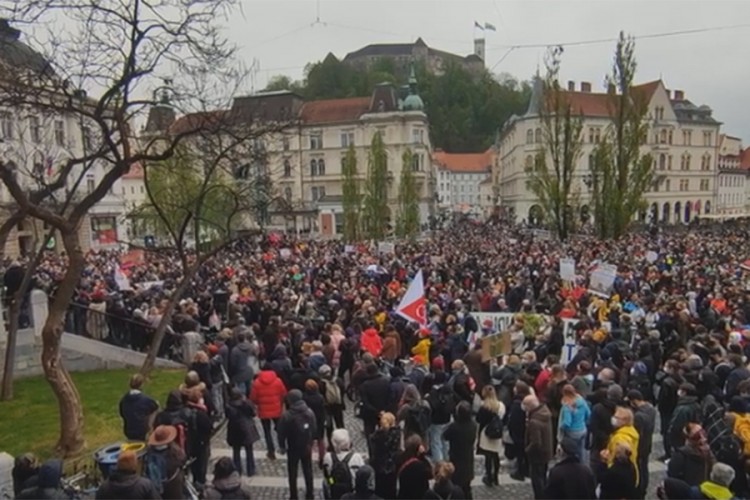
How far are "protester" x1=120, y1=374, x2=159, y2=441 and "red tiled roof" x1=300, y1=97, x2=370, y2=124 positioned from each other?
65.8 metres

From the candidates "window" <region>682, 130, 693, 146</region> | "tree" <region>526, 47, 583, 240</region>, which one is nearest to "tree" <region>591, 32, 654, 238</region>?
"tree" <region>526, 47, 583, 240</region>

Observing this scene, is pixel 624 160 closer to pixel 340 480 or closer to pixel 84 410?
pixel 84 410

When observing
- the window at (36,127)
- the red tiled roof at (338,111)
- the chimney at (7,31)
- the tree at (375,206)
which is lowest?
the tree at (375,206)

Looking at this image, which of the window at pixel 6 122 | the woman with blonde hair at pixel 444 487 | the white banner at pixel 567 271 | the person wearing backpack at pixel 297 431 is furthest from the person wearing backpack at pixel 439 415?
the white banner at pixel 567 271

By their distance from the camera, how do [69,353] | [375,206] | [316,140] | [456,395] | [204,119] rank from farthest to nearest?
[316,140]
[375,206]
[69,353]
[204,119]
[456,395]

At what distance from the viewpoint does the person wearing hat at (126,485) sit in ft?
19.0

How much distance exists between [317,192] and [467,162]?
60728 millimetres

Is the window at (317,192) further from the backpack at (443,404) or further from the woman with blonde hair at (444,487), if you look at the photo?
the woman with blonde hair at (444,487)

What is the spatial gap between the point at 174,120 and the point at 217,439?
305 inches

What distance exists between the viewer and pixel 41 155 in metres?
16.2

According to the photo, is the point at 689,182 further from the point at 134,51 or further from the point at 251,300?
the point at 134,51

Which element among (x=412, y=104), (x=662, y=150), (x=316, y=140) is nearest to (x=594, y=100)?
(x=662, y=150)

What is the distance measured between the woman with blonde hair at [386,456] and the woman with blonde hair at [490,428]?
1562 millimetres

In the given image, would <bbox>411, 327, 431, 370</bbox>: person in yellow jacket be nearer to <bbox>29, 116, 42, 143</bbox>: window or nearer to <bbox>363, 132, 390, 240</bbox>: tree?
<bbox>29, 116, 42, 143</bbox>: window
